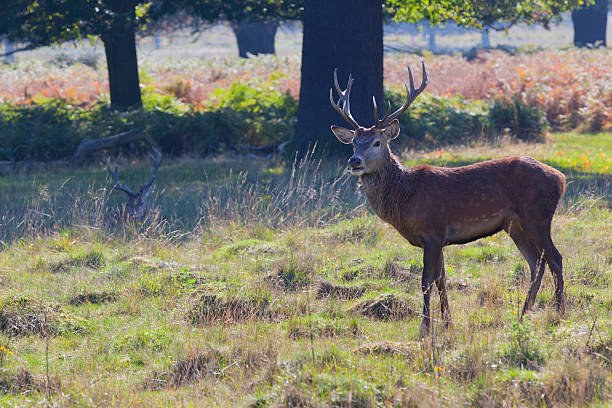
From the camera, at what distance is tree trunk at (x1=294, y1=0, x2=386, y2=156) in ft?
45.1

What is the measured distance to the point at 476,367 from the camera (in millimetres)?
5270

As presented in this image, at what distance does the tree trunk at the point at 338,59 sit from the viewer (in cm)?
1375

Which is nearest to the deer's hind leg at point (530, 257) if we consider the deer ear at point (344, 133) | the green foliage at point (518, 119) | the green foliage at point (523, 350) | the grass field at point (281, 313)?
the grass field at point (281, 313)

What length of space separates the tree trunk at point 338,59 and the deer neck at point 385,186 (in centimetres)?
697

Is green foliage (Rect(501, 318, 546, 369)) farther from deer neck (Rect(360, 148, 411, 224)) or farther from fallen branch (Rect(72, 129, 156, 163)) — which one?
fallen branch (Rect(72, 129, 156, 163))

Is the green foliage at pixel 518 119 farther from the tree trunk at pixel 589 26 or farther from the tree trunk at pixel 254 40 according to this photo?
the tree trunk at pixel 589 26

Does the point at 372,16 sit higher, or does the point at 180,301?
the point at 372,16

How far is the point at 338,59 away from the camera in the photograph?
13875 millimetres

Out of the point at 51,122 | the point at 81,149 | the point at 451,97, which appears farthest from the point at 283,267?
the point at 451,97

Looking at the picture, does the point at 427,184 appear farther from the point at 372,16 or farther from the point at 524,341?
the point at 372,16

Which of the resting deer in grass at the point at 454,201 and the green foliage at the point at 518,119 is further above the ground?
the resting deer in grass at the point at 454,201

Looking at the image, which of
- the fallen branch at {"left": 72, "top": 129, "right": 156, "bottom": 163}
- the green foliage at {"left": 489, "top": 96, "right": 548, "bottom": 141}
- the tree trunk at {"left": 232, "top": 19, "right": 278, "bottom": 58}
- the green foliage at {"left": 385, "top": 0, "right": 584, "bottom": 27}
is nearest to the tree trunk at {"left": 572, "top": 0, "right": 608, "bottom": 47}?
the tree trunk at {"left": 232, "top": 19, "right": 278, "bottom": 58}

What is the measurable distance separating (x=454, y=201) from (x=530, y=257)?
992 mm

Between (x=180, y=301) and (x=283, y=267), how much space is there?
1260mm
